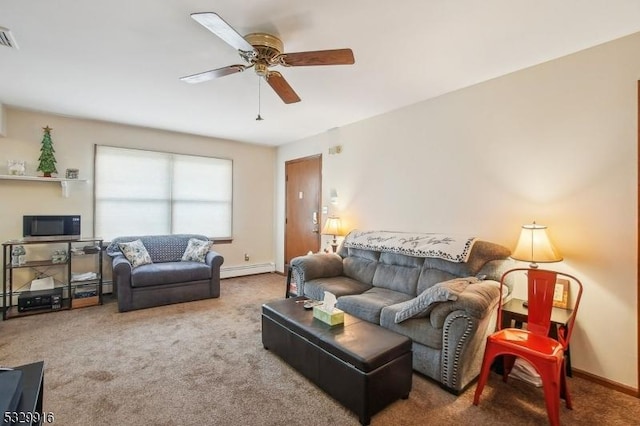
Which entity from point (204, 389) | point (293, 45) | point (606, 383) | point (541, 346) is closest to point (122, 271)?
point (204, 389)

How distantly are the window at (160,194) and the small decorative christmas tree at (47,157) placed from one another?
49 centimetres

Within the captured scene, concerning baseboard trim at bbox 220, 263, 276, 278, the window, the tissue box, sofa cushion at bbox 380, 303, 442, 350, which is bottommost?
baseboard trim at bbox 220, 263, 276, 278

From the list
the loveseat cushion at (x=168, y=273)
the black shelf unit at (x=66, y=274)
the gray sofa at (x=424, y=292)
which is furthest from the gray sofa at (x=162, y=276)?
the gray sofa at (x=424, y=292)

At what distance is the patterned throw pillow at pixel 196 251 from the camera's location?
179 inches

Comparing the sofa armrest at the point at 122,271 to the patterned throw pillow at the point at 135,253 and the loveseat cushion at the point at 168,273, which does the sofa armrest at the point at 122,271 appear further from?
the patterned throw pillow at the point at 135,253

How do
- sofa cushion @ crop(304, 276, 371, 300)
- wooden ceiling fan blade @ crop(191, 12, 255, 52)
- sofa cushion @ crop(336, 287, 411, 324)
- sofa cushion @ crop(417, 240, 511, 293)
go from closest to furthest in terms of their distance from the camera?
1. wooden ceiling fan blade @ crop(191, 12, 255, 52)
2. sofa cushion @ crop(336, 287, 411, 324)
3. sofa cushion @ crop(417, 240, 511, 293)
4. sofa cushion @ crop(304, 276, 371, 300)

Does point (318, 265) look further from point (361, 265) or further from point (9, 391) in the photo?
point (9, 391)

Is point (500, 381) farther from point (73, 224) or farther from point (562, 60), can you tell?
point (73, 224)

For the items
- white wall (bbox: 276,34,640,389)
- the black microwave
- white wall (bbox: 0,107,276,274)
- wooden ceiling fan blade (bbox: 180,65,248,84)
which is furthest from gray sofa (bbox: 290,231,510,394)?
the black microwave

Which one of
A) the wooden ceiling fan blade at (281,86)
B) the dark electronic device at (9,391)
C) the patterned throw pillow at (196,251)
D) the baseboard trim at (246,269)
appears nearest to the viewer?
the dark electronic device at (9,391)

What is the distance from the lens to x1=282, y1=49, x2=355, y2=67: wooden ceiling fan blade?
1956 mm

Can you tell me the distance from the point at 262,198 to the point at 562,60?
4807 mm

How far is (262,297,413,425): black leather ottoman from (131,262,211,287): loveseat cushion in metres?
2.15

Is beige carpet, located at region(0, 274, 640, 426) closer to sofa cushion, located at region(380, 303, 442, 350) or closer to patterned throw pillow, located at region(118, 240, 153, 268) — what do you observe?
sofa cushion, located at region(380, 303, 442, 350)
